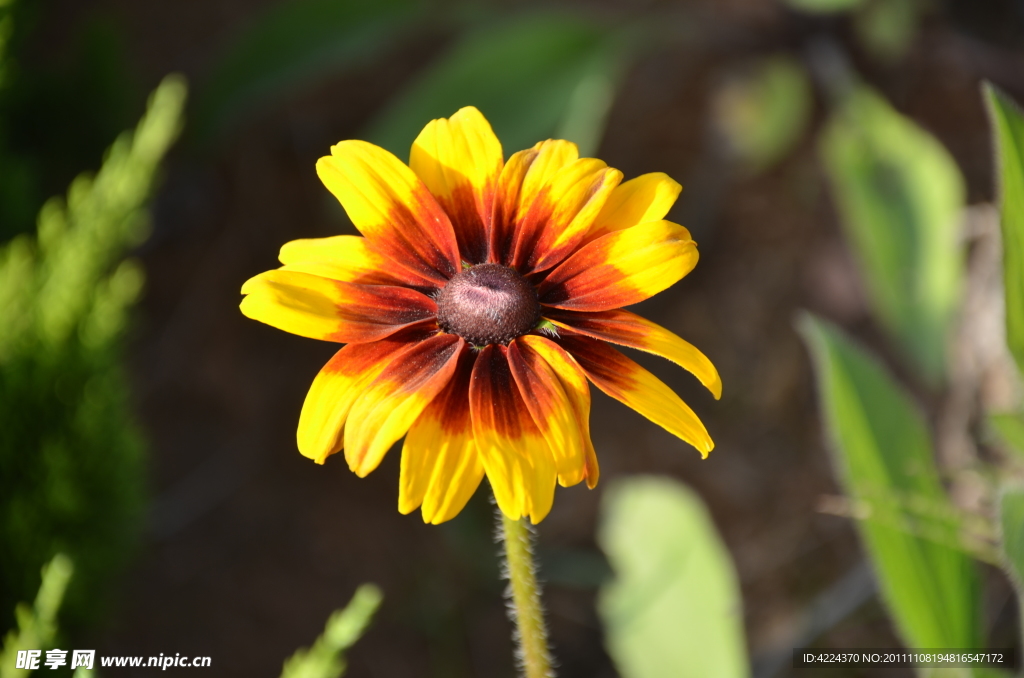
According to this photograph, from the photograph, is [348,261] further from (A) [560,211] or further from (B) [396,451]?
(B) [396,451]

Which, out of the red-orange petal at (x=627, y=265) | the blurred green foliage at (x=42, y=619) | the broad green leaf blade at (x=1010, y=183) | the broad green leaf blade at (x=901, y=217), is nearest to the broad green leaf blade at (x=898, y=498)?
the broad green leaf blade at (x=1010, y=183)

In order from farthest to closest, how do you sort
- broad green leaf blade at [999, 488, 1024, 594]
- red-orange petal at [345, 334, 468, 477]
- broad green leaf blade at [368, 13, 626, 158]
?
broad green leaf blade at [368, 13, 626, 158] → broad green leaf blade at [999, 488, 1024, 594] → red-orange petal at [345, 334, 468, 477]

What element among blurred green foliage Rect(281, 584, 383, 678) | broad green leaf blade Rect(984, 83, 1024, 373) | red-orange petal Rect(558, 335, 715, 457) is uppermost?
broad green leaf blade Rect(984, 83, 1024, 373)

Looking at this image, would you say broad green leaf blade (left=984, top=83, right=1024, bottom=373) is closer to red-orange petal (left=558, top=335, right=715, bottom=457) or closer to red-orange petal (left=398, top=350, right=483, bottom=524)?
red-orange petal (left=558, top=335, right=715, bottom=457)

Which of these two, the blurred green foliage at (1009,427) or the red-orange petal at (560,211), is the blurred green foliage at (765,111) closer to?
the blurred green foliage at (1009,427)

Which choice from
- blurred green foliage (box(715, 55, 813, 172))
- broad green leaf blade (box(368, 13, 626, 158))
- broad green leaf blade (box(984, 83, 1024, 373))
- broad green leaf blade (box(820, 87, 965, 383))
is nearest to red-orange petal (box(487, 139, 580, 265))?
broad green leaf blade (box(984, 83, 1024, 373))

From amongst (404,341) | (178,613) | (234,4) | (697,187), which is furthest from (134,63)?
(404,341)

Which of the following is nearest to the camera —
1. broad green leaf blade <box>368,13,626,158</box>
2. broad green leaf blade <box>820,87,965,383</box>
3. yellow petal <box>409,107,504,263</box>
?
yellow petal <box>409,107,504,263</box>
